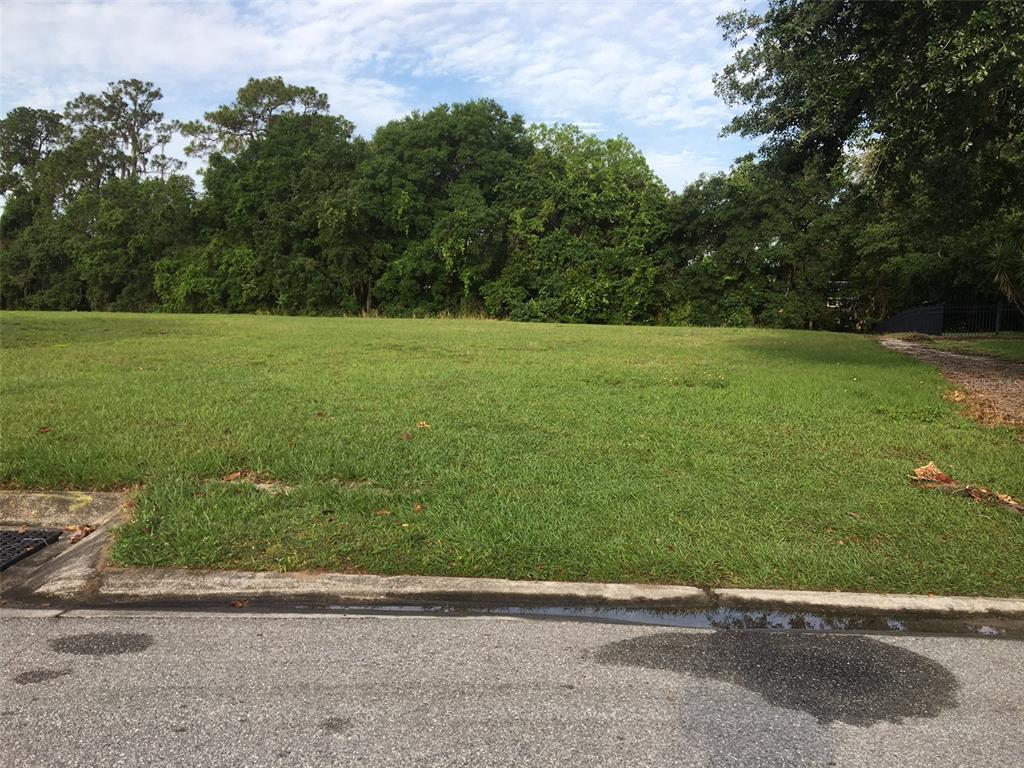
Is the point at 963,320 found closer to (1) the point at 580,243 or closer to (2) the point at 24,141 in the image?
(1) the point at 580,243

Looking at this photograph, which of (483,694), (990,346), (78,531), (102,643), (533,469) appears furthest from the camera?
(990,346)

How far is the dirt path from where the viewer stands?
28.2 ft

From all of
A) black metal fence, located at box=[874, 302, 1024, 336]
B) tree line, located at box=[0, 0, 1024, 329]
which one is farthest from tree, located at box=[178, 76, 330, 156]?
black metal fence, located at box=[874, 302, 1024, 336]

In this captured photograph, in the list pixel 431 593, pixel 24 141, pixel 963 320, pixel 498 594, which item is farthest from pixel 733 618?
pixel 24 141

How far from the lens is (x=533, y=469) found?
233 inches

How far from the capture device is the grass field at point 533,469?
4.34 meters

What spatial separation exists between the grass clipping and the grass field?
0.15 meters

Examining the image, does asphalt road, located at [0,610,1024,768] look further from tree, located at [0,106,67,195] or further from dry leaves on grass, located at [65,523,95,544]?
tree, located at [0,106,67,195]

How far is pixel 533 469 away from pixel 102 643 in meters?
3.31

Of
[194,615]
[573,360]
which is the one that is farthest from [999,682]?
[573,360]

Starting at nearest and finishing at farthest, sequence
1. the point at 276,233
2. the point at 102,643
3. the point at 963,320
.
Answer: the point at 102,643 < the point at 963,320 < the point at 276,233

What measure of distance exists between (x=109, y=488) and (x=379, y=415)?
9.35ft

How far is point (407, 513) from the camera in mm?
4953

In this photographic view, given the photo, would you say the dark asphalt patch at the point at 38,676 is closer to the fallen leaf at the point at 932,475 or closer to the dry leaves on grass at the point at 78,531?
the dry leaves on grass at the point at 78,531
